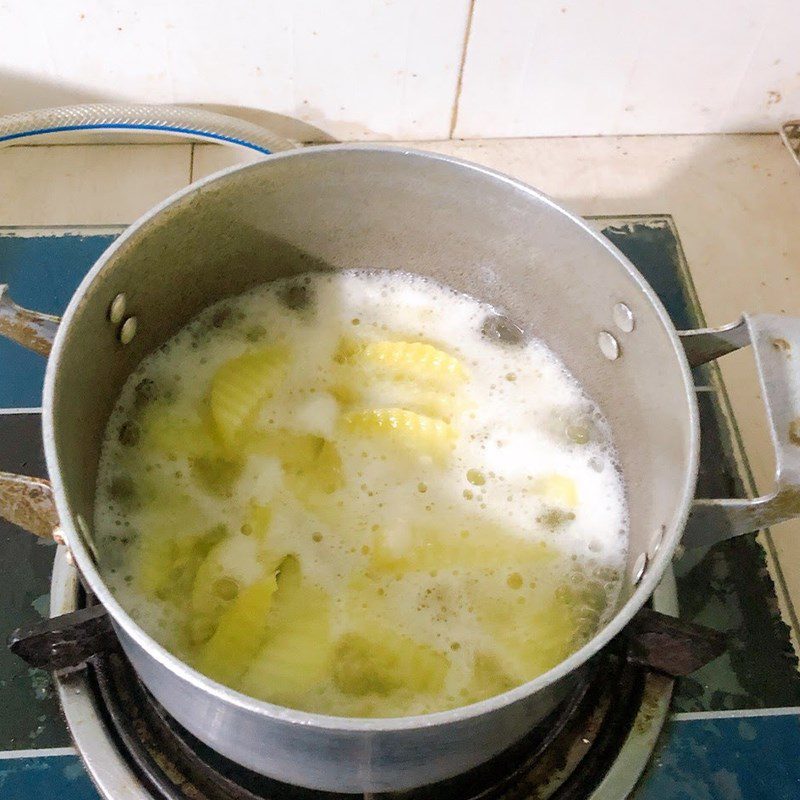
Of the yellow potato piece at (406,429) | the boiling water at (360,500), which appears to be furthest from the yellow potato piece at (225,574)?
the yellow potato piece at (406,429)

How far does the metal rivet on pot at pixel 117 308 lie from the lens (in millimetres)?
537

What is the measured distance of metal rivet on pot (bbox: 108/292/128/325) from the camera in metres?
0.54

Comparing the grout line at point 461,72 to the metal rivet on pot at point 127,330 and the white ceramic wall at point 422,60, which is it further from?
the metal rivet on pot at point 127,330

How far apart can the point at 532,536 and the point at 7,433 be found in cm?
41

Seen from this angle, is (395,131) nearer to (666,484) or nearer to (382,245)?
(382,245)

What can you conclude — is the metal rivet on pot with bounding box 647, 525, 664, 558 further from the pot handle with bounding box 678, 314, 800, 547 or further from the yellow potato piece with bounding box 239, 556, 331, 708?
the yellow potato piece with bounding box 239, 556, 331, 708

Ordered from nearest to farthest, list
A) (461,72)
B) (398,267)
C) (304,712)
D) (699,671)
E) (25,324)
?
(304,712) < (25,324) < (699,671) < (398,267) < (461,72)

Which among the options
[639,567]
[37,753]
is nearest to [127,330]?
[37,753]

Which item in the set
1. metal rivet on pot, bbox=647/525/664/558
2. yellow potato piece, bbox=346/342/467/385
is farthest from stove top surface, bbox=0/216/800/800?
yellow potato piece, bbox=346/342/467/385

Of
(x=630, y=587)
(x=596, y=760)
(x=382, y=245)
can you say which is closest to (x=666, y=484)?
(x=630, y=587)

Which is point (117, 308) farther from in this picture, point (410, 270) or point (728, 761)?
point (728, 761)

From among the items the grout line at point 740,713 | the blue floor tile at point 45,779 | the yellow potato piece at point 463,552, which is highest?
the yellow potato piece at point 463,552

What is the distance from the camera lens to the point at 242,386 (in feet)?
2.14

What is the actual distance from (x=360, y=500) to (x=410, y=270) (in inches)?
8.1
